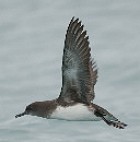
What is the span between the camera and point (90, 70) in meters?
13.0

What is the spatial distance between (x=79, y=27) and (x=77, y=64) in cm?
62

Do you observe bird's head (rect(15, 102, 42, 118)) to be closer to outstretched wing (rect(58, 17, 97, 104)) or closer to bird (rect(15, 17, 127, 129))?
bird (rect(15, 17, 127, 129))

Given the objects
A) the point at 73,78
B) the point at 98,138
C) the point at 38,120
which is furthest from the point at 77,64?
the point at 38,120

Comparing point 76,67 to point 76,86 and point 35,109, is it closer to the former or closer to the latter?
point 76,86

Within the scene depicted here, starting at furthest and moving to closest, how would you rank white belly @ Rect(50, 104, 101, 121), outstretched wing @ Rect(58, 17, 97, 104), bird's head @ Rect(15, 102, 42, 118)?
bird's head @ Rect(15, 102, 42, 118)
white belly @ Rect(50, 104, 101, 121)
outstretched wing @ Rect(58, 17, 97, 104)

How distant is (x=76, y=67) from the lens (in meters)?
12.9

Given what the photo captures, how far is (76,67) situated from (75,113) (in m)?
0.78

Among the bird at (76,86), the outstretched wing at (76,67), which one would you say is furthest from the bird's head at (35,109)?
the outstretched wing at (76,67)

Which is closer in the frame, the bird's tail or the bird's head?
the bird's tail

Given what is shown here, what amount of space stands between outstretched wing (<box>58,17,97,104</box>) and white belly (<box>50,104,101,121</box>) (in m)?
0.13

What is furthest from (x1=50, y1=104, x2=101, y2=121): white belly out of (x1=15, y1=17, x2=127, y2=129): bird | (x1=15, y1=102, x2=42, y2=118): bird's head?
(x1=15, y1=102, x2=42, y2=118): bird's head

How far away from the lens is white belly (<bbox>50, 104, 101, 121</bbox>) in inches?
514

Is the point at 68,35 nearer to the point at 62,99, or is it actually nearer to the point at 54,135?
the point at 62,99

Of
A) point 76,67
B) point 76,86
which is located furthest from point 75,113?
point 76,67
